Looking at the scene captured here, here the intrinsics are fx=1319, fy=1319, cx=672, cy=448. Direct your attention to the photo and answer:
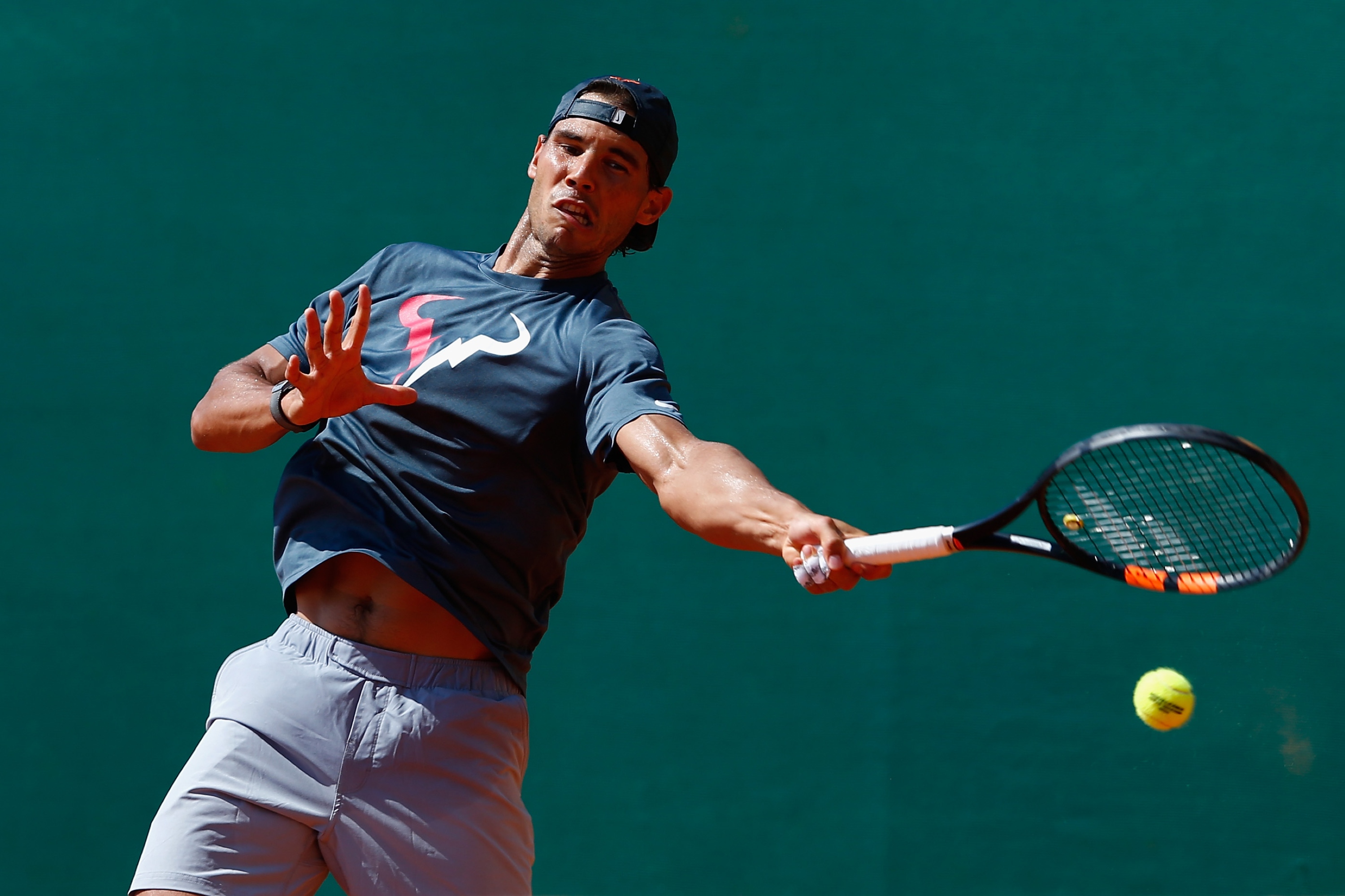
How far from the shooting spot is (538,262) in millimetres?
2473

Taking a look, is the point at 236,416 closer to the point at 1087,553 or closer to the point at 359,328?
the point at 359,328

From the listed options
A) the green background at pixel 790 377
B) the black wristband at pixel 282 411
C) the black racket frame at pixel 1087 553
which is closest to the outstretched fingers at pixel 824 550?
the black racket frame at pixel 1087 553

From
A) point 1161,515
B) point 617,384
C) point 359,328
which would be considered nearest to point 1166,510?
point 1161,515

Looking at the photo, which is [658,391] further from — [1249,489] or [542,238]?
[1249,489]

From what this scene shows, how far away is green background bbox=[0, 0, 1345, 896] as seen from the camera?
3758 mm

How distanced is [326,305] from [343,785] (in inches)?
35.8

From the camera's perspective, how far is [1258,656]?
3744 mm

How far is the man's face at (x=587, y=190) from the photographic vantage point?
2.44 metres

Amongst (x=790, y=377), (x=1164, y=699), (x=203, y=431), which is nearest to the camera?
(x=203, y=431)

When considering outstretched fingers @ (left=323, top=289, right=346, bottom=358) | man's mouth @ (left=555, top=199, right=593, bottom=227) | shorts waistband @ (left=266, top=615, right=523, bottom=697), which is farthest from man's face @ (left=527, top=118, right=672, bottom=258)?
shorts waistband @ (left=266, top=615, right=523, bottom=697)

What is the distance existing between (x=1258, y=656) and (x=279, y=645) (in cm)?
281

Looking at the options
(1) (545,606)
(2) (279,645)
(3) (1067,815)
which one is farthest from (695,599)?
(2) (279,645)

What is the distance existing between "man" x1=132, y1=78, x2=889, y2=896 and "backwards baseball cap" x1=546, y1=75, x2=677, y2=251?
195 millimetres

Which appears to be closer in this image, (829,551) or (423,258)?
(829,551)
